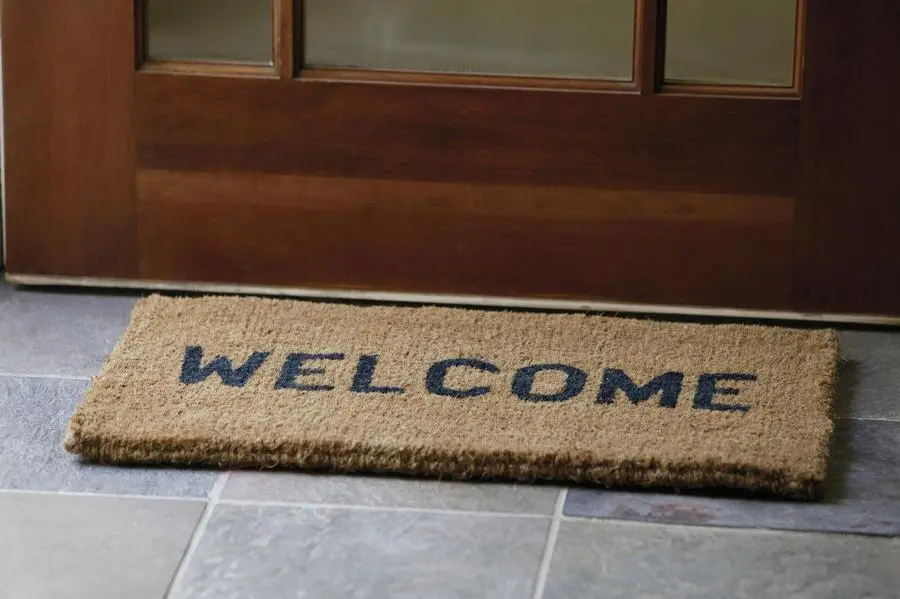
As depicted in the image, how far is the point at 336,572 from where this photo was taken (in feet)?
4.34

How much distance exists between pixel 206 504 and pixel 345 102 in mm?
600

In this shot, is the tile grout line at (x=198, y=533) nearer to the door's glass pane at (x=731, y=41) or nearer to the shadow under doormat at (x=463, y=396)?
the shadow under doormat at (x=463, y=396)

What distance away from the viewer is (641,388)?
166cm

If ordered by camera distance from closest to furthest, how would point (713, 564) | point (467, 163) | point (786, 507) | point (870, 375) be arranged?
point (713, 564) < point (786, 507) < point (870, 375) < point (467, 163)

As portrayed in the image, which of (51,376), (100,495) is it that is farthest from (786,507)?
(51,376)

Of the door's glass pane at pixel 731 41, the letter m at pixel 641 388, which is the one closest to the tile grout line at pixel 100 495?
the letter m at pixel 641 388

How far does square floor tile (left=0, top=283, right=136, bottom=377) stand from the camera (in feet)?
5.78

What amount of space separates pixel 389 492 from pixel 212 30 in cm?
68

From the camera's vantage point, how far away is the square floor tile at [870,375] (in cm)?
167

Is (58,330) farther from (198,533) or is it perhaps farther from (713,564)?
(713,564)

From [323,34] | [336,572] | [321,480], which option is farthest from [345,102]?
[336,572]

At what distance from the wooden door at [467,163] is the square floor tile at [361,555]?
1.77ft

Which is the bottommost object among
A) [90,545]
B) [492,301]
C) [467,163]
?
[90,545]

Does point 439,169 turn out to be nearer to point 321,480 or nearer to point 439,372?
point 439,372
